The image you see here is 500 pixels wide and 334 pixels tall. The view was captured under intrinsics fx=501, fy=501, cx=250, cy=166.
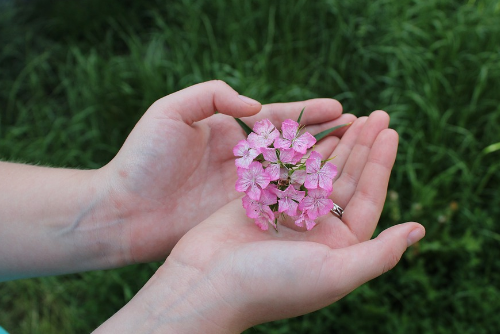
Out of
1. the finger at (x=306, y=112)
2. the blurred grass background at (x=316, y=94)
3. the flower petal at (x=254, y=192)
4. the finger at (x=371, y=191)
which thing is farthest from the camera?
the blurred grass background at (x=316, y=94)

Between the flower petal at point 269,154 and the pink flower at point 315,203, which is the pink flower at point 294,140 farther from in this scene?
the pink flower at point 315,203

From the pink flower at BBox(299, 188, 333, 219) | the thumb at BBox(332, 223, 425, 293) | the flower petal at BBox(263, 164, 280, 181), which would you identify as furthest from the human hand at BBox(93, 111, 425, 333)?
the flower petal at BBox(263, 164, 280, 181)

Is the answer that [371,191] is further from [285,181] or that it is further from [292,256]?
[292,256]

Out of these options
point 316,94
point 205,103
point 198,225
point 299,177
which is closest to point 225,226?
point 198,225

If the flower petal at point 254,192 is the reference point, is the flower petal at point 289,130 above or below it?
above

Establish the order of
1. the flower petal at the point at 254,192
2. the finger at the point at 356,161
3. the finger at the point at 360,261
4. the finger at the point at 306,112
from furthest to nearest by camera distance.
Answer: the finger at the point at 306,112 → the finger at the point at 356,161 → the flower petal at the point at 254,192 → the finger at the point at 360,261

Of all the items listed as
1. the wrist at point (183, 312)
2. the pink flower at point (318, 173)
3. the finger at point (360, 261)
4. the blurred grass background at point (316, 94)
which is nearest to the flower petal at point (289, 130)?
the pink flower at point (318, 173)

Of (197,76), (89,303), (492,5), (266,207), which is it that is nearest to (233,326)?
(266,207)
